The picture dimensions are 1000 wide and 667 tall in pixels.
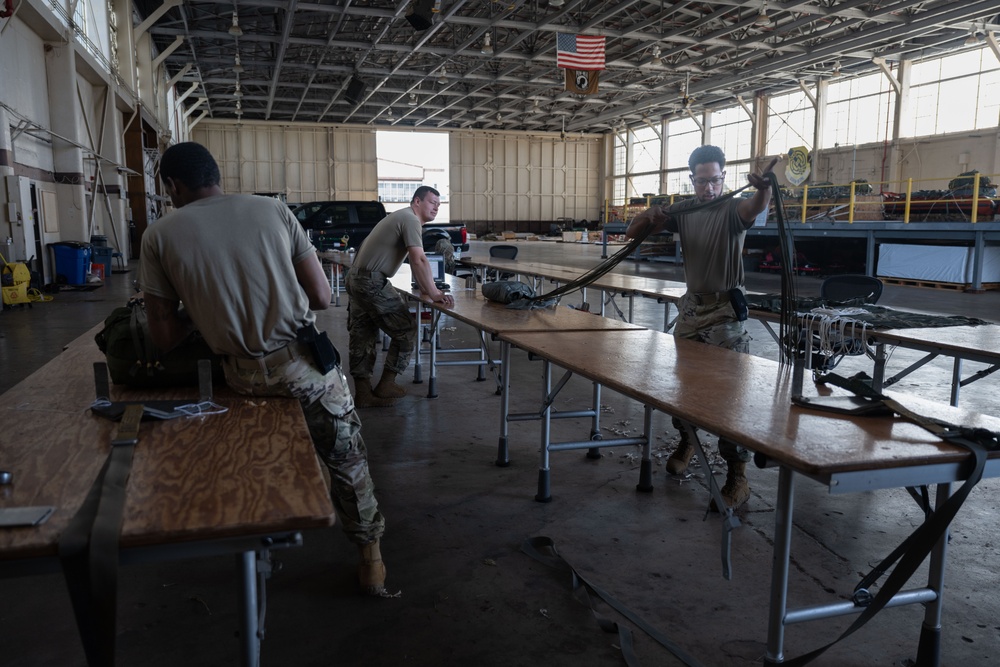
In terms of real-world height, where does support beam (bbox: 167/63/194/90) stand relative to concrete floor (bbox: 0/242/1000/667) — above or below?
above

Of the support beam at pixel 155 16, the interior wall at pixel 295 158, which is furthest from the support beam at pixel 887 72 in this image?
the interior wall at pixel 295 158

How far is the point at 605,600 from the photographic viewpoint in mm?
2723

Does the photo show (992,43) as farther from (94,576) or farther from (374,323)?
(94,576)

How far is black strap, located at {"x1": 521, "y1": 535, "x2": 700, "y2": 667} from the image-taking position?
2379 mm

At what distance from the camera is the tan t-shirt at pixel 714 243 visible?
13.1 feet

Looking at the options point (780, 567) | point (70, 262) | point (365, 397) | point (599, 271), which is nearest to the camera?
point (780, 567)

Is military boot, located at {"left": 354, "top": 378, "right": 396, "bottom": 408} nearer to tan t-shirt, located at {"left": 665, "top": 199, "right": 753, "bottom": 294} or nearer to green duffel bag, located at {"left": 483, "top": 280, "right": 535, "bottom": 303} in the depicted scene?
green duffel bag, located at {"left": 483, "top": 280, "right": 535, "bottom": 303}

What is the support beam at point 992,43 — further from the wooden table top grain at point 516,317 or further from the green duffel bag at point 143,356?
the green duffel bag at point 143,356

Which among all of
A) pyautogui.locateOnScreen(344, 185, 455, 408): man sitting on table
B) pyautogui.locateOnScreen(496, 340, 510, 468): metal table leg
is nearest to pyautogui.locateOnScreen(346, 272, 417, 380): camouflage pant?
pyautogui.locateOnScreen(344, 185, 455, 408): man sitting on table

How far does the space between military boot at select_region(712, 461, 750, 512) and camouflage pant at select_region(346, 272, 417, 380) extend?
2.76 meters

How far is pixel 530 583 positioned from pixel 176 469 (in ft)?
5.17

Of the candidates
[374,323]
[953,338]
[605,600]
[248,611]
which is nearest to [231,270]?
[248,611]

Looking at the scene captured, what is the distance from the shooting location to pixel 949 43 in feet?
64.7

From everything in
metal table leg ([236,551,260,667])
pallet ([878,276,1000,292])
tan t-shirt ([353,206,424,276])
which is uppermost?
tan t-shirt ([353,206,424,276])
